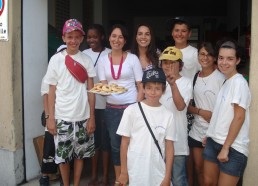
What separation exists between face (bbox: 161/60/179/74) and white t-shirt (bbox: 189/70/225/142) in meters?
0.39

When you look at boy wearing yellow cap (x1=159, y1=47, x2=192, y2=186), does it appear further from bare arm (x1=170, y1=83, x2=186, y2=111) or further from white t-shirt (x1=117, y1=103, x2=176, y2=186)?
white t-shirt (x1=117, y1=103, x2=176, y2=186)

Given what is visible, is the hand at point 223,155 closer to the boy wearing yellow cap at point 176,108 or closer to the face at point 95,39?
the boy wearing yellow cap at point 176,108

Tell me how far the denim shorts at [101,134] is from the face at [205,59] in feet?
4.48

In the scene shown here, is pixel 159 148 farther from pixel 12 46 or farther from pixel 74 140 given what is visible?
pixel 12 46

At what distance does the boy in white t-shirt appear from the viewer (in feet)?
9.76

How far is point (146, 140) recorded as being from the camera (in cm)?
300

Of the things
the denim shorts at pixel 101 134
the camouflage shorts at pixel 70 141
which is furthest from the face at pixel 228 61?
the denim shorts at pixel 101 134

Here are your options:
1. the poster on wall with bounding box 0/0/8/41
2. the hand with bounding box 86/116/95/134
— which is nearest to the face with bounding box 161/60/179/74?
the hand with bounding box 86/116/95/134

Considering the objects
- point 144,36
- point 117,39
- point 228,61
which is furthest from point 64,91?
point 228,61

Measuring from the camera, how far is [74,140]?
3.87 meters

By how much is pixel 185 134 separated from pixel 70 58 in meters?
1.44

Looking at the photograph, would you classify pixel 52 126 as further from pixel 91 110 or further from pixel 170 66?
pixel 170 66

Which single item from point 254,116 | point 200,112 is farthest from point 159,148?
point 254,116

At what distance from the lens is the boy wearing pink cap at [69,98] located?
380cm
